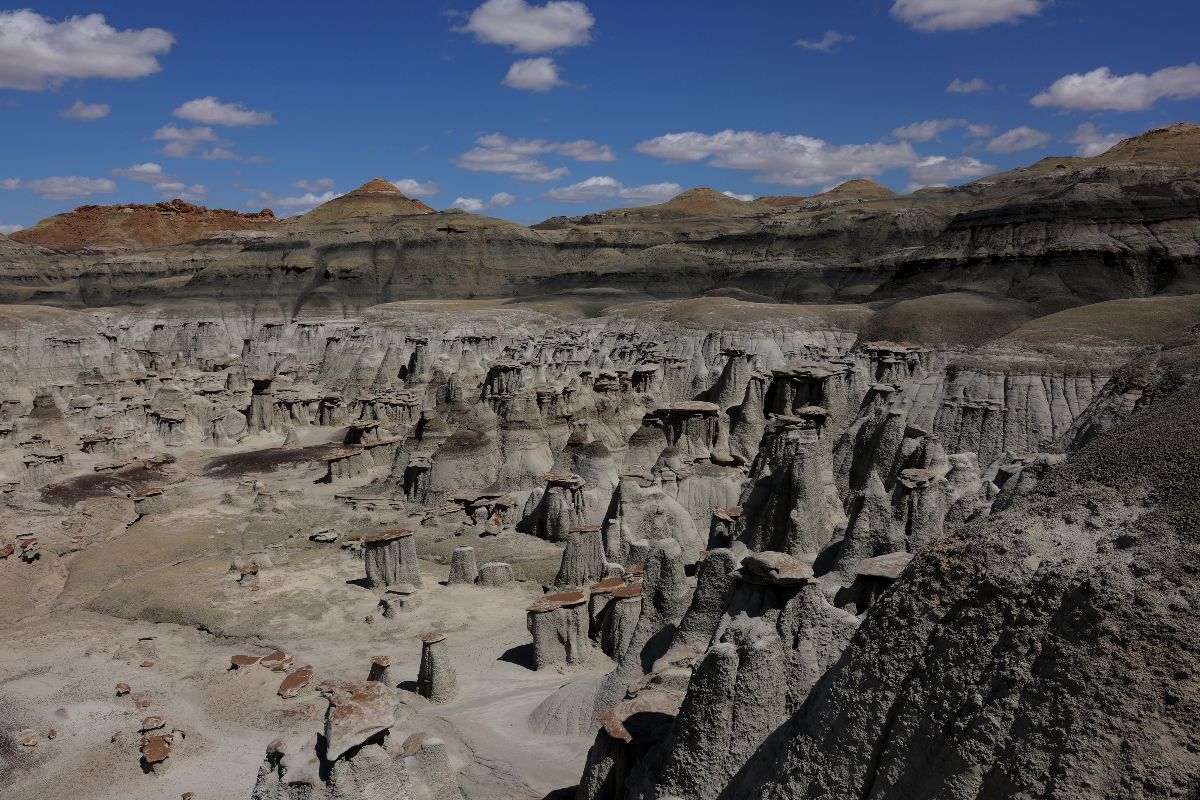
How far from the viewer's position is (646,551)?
64.2ft

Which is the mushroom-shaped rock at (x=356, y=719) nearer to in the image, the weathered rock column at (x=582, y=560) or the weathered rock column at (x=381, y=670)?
the weathered rock column at (x=381, y=670)

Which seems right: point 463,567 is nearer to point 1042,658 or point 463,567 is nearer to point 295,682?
point 295,682

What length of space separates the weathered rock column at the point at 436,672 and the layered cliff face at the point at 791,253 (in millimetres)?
57683

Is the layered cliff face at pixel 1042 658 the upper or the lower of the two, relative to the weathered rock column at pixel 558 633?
upper

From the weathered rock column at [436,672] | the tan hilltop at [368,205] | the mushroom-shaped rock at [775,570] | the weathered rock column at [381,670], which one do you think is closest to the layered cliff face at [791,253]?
the tan hilltop at [368,205]

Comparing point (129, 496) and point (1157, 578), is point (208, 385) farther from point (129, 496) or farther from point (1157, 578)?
point (1157, 578)

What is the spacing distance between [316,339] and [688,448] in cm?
5343

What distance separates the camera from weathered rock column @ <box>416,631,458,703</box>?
15.7 meters

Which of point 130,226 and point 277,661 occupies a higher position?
point 130,226

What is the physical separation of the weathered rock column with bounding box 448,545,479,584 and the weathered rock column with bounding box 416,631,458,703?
7235mm

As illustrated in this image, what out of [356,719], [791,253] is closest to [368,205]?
[791,253]

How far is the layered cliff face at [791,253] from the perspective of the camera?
6538 cm

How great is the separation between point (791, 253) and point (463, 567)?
3358 inches

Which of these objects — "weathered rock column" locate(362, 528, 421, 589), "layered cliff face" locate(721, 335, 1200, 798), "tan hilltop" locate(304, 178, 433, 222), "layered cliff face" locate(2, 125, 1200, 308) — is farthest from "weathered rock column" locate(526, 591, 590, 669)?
"tan hilltop" locate(304, 178, 433, 222)
